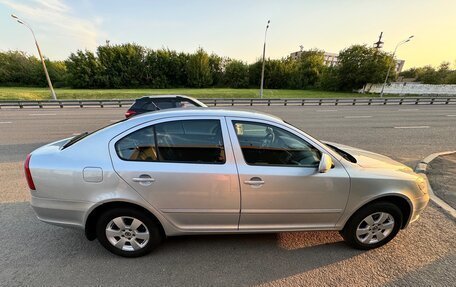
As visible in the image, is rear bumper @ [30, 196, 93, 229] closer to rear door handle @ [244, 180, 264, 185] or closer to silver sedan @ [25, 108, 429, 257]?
silver sedan @ [25, 108, 429, 257]

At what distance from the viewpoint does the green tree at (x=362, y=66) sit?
1467 inches

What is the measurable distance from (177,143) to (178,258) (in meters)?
1.29

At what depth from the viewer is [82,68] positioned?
44.2m

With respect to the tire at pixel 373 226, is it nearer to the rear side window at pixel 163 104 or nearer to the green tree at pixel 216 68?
the rear side window at pixel 163 104

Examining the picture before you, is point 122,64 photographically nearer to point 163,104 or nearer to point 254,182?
point 163,104

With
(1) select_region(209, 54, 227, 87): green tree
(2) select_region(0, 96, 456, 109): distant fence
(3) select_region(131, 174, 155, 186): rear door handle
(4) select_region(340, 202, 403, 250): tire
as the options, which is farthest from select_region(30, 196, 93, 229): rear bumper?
(1) select_region(209, 54, 227, 87): green tree

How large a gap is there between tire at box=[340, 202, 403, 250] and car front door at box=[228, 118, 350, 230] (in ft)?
0.82

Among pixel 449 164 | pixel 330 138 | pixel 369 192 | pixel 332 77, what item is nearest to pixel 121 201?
pixel 369 192

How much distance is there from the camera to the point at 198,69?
50.3 m

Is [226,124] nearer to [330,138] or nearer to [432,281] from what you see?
[432,281]

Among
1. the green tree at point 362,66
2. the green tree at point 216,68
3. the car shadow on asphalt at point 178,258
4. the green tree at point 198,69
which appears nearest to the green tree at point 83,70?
the green tree at point 198,69

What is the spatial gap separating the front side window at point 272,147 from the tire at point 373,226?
2.83 ft

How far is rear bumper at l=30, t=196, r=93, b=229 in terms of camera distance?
7.30 feet

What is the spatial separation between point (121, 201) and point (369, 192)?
2.64 metres
